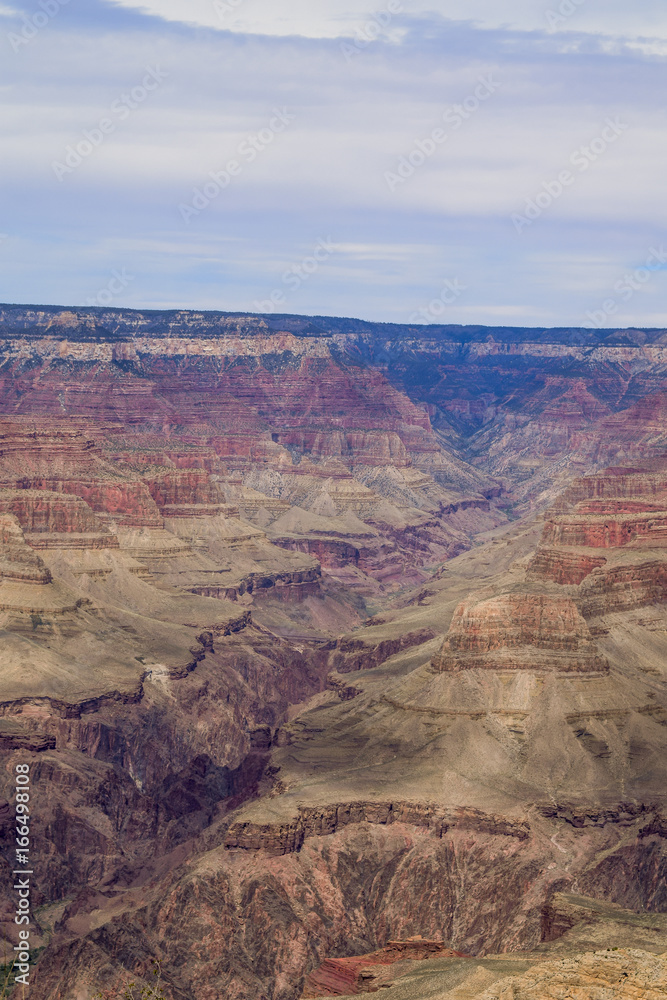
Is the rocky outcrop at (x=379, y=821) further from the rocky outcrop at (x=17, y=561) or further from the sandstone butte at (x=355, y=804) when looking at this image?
the rocky outcrop at (x=17, y=561)

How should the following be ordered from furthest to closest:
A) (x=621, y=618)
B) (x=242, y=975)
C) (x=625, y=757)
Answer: (x=621, y=618), (x=625, y=757), (x=242, y=975)

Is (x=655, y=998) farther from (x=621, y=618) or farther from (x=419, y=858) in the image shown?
(x=621, y=618)

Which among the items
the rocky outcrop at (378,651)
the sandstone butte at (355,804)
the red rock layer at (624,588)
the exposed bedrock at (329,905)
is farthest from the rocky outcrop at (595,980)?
the rocky outcrop at (378,651)

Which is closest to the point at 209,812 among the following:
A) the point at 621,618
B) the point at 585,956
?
the point at 621,618

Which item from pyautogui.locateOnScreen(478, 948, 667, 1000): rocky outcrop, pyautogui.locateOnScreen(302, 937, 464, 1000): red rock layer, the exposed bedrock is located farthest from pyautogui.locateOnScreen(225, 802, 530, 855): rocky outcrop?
pyautogui.locateOnScreen(478, 948, 667, 1000): rocky outcrop

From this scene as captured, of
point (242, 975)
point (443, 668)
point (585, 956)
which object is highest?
point (443, 668)

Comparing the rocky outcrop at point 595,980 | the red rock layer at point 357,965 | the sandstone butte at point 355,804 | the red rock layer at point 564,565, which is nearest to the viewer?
the rocky outcrop at point 595,980

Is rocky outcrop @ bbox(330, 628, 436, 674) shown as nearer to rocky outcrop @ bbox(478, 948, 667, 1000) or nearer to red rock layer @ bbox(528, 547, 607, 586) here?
red rock layer @ bbox(528, 547, 607, 586)

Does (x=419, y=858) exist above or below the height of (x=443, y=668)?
below
